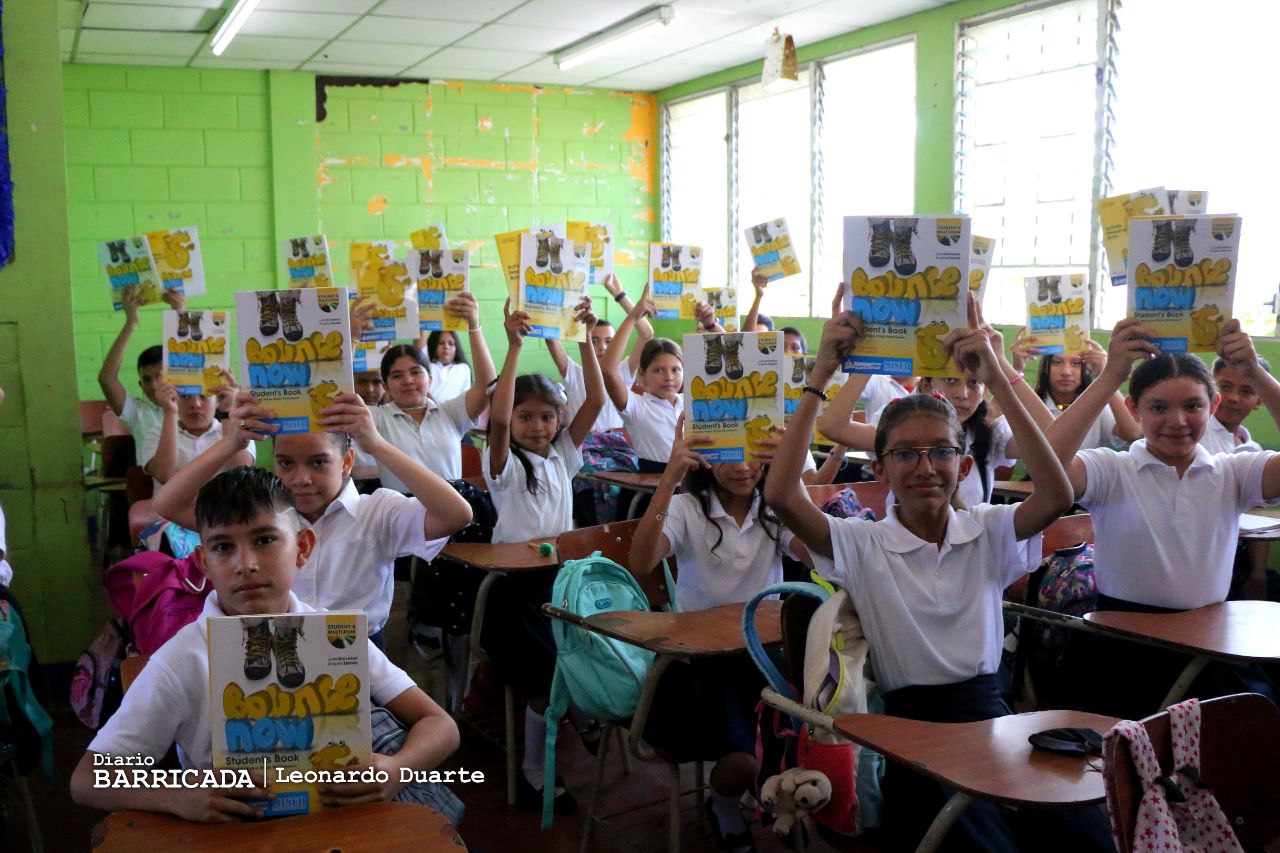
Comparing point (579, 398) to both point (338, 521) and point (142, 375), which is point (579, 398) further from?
point (338, 521)

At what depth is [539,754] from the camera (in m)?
3.22

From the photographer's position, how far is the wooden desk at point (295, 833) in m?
1.44

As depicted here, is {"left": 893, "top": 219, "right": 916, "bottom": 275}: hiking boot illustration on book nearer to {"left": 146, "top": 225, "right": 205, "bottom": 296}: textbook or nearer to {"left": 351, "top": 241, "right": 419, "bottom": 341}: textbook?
{"left": 351, "top": 241, "right": 419, "bottom": 341}: textbook

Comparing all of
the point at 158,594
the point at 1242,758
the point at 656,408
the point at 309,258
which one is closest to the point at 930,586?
the point at 1242,758

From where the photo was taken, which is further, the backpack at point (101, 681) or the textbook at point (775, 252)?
the textbook at point (775, 252)

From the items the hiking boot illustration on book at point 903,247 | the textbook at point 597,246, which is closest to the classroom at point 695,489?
the hiking boot illustration on book at point 903,247

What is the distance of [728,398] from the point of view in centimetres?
265

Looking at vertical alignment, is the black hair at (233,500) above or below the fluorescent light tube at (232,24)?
below

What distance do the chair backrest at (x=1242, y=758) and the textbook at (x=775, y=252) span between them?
4.15 metres

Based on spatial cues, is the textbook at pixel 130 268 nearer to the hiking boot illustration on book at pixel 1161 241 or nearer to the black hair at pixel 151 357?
the black hair at pixel 151 357

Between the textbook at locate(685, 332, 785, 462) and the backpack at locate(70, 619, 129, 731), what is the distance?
164 centimetres

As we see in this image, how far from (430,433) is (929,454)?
2.60 metres

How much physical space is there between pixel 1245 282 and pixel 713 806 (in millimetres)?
4044

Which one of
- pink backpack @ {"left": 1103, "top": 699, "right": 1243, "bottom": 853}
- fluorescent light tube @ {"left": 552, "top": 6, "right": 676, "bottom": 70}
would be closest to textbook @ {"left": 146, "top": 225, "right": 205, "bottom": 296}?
fluorescent light tube @ {"left": 552, "top": 6, "right": 676, "bottom": 70}
